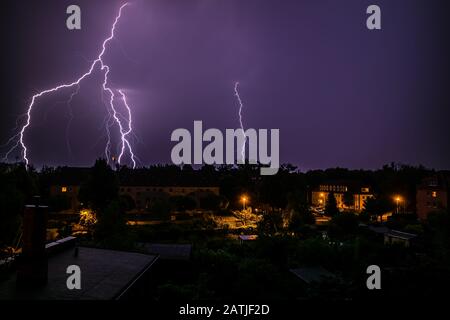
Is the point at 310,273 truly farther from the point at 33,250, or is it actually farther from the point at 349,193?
the point at 349,193

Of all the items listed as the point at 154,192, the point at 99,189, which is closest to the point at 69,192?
the point at 154,192

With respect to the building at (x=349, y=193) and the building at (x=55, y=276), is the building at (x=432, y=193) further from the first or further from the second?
the building at (x=55, y=276)

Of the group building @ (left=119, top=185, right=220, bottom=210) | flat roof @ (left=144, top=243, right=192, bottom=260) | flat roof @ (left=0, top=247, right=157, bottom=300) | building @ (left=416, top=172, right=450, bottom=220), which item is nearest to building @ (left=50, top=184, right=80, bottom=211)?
building @ (left=119, top=185, right=220, bottom=210)

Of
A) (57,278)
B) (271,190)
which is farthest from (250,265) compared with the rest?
(271,190)

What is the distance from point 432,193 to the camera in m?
34.3

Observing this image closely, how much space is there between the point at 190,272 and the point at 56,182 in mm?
37409

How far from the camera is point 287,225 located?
27406 mm

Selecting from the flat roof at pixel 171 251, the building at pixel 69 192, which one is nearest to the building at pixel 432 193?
the flat roof at pixel 171 251

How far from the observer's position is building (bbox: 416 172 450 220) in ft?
109

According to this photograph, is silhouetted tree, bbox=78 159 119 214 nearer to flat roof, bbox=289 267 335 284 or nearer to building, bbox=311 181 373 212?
flat roof, bbox=289 267 335 284

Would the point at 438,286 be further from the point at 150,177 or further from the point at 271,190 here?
the point at 150,177

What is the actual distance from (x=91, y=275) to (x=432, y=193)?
36320mm

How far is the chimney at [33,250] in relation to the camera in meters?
6.85

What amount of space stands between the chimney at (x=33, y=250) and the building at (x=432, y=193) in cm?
3502
